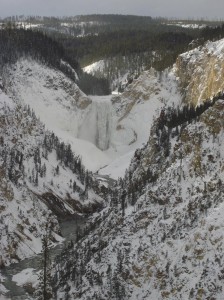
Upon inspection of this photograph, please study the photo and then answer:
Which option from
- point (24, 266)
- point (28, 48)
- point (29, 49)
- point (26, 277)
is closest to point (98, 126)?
point (29, 49)

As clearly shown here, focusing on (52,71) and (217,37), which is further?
(52,71)

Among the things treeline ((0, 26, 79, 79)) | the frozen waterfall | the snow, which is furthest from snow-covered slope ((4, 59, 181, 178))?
the snow

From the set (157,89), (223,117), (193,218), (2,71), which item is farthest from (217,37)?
(193,218)

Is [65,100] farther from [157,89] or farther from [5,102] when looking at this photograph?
[5,102]

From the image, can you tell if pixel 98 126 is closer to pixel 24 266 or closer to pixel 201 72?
pixel 201 72

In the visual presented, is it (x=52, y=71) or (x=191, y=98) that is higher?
(x=52, y=71)

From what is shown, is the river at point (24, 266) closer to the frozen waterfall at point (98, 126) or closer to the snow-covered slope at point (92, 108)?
the snow-covered slope at point (92, 108)

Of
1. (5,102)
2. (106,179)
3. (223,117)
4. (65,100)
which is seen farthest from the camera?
(65,100)
